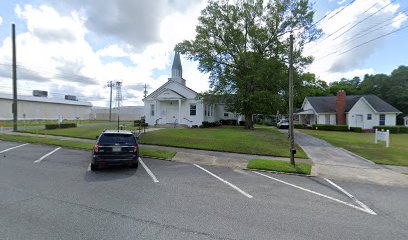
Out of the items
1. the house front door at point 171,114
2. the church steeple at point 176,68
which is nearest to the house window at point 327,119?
the church steeple at point 176,68

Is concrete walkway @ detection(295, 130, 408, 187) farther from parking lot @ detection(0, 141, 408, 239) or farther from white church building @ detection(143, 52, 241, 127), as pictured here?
white church building @ detection(143, 52, 241, 127)

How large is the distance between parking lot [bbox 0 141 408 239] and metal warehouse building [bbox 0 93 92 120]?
42.1 metres

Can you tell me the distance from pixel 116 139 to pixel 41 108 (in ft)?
181

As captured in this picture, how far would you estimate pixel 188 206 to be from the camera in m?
5.20

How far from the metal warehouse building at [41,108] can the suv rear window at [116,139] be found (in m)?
40.1

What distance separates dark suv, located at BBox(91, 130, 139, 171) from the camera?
856 centimetres

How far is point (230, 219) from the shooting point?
4535mm

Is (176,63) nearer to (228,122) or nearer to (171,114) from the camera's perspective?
(171,114)

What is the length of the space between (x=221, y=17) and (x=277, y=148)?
57.8ft

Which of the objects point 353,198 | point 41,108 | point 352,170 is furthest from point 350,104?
point 41,108

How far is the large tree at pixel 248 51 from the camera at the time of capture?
2329 cm

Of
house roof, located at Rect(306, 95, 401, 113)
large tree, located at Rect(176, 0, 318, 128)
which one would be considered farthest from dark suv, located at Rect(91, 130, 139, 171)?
house roof, located at Rect(306, 95, 401, 113)

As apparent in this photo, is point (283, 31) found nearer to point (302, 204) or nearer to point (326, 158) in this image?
point (326, 158)

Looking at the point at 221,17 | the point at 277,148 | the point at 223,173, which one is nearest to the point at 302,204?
the point at 223,173
